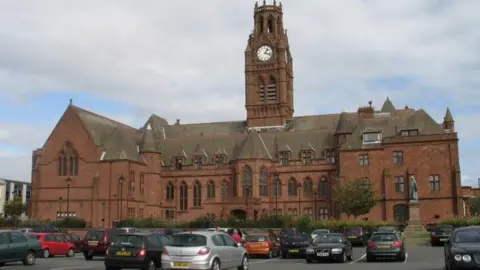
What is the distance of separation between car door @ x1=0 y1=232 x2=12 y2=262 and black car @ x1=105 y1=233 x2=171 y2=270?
5.21m

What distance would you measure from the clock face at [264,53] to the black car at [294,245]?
65027mm

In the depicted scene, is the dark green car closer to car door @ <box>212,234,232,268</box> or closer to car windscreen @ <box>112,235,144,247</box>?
car windscreen @ <box>112,235,144,247</box>

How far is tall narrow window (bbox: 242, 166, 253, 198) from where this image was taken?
7650 centimetres

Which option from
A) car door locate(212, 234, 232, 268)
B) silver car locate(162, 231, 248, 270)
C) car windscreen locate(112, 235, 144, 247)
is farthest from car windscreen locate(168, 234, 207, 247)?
car windscreen locate(112, 235, 144, 247)

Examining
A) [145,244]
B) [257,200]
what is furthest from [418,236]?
[145,244]

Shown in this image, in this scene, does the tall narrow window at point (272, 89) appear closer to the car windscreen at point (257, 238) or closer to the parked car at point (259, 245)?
the parked car at point (259, 245)

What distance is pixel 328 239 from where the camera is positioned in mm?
29906

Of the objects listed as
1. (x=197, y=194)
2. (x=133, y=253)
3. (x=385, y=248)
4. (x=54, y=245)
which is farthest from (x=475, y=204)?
(x=133, y=253)

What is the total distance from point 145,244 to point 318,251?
31.7 feet

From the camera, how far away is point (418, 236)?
53281mm

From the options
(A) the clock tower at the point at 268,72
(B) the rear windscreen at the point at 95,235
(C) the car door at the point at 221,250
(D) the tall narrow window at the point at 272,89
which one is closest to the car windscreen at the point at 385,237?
(C) the car door at the point at 221,250

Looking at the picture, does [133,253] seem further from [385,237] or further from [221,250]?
[385,237]

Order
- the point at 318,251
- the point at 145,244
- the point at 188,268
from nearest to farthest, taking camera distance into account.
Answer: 1. the point at 188,268
2. the point at 145,244
3. the point at 318,251

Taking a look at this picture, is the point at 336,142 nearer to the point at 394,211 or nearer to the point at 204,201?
the point at 394,211
